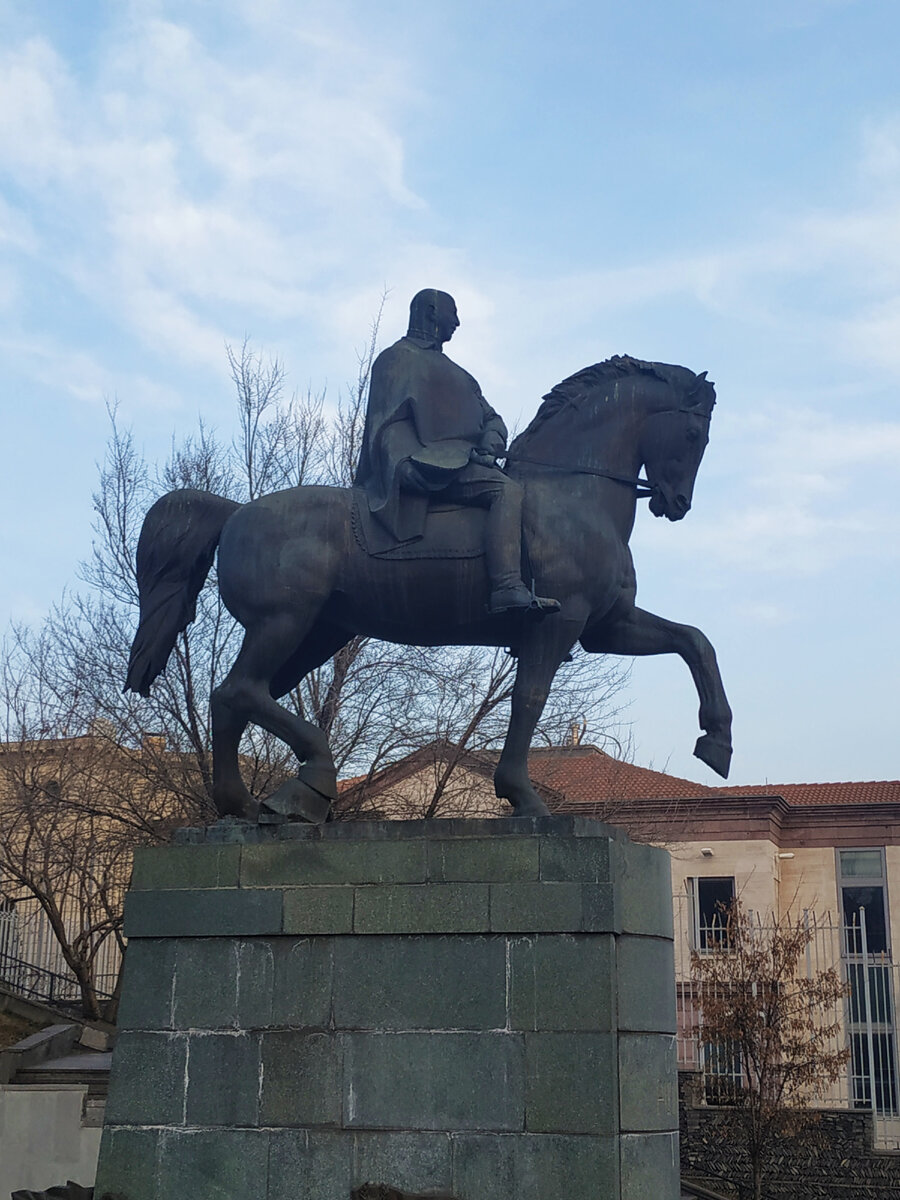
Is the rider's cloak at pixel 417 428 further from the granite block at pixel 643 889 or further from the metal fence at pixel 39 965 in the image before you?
the metal fence at pixel 39 965

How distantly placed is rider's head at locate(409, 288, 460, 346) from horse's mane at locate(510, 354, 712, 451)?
0.86 m

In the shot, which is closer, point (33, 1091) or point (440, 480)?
point (440, 480)

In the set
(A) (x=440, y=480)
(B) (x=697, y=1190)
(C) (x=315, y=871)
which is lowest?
(B) (x=697, y=1190)

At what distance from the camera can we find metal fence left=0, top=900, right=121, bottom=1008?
24141mm

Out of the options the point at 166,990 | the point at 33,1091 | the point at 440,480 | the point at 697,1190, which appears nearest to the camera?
the point at 166,990

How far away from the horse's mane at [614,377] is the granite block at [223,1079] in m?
3.87

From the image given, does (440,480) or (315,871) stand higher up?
Result: (440,480)

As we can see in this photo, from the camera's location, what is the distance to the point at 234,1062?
22.2 ft

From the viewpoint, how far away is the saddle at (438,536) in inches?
301

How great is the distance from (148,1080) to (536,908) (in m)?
2.16

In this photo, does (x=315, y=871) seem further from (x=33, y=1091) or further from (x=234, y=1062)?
(x=33, y=1091)

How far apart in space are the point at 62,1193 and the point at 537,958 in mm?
2820


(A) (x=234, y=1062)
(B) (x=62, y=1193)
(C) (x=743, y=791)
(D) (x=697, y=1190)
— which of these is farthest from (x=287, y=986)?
(C) (x=743, y=791)

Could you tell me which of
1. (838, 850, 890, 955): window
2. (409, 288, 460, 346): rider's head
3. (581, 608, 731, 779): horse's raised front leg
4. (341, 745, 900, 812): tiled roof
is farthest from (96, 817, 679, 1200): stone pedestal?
(838, 850, 890, 955): window
